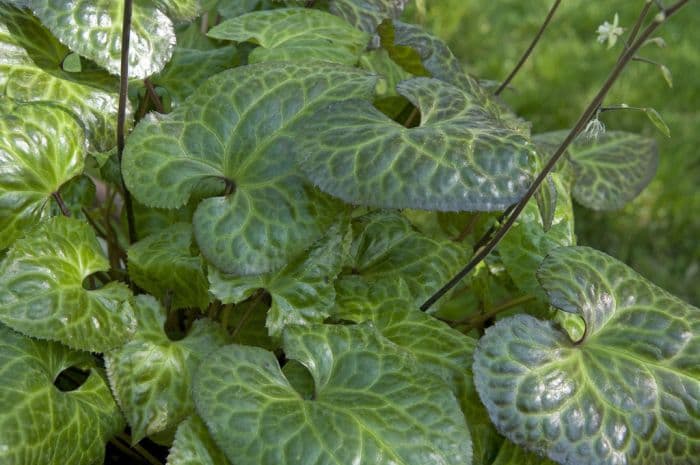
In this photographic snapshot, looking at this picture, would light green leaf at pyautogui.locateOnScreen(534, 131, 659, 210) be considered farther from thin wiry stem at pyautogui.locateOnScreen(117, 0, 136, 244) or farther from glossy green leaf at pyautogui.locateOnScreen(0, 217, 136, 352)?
glossy green leaf at pyautogui.locateOnScreen(0, 217, 136, 352)

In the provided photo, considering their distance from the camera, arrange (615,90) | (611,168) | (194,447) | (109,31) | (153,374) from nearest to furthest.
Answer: (194,447)
(153,374)
(109,31)
(611,168)
(615,90)

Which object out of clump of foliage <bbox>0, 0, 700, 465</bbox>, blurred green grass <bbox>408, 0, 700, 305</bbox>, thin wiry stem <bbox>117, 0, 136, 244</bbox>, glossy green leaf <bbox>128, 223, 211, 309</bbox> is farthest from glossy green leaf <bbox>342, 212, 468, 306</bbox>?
blurred green grass <bbox>408, 0, 700, 305</bbox>

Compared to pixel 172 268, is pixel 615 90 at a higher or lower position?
lower

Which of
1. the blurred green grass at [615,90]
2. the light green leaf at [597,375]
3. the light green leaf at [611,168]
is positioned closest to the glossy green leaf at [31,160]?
the light green leaf at [597,375]

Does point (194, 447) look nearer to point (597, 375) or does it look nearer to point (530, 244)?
point (597, 375)

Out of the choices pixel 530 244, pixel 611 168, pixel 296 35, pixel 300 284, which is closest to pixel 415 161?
pixel 300 284

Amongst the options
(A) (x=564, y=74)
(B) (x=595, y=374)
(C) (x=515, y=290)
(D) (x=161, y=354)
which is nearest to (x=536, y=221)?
(C) (x=515, y=290)

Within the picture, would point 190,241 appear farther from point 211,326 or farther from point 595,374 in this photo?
point 595,374
